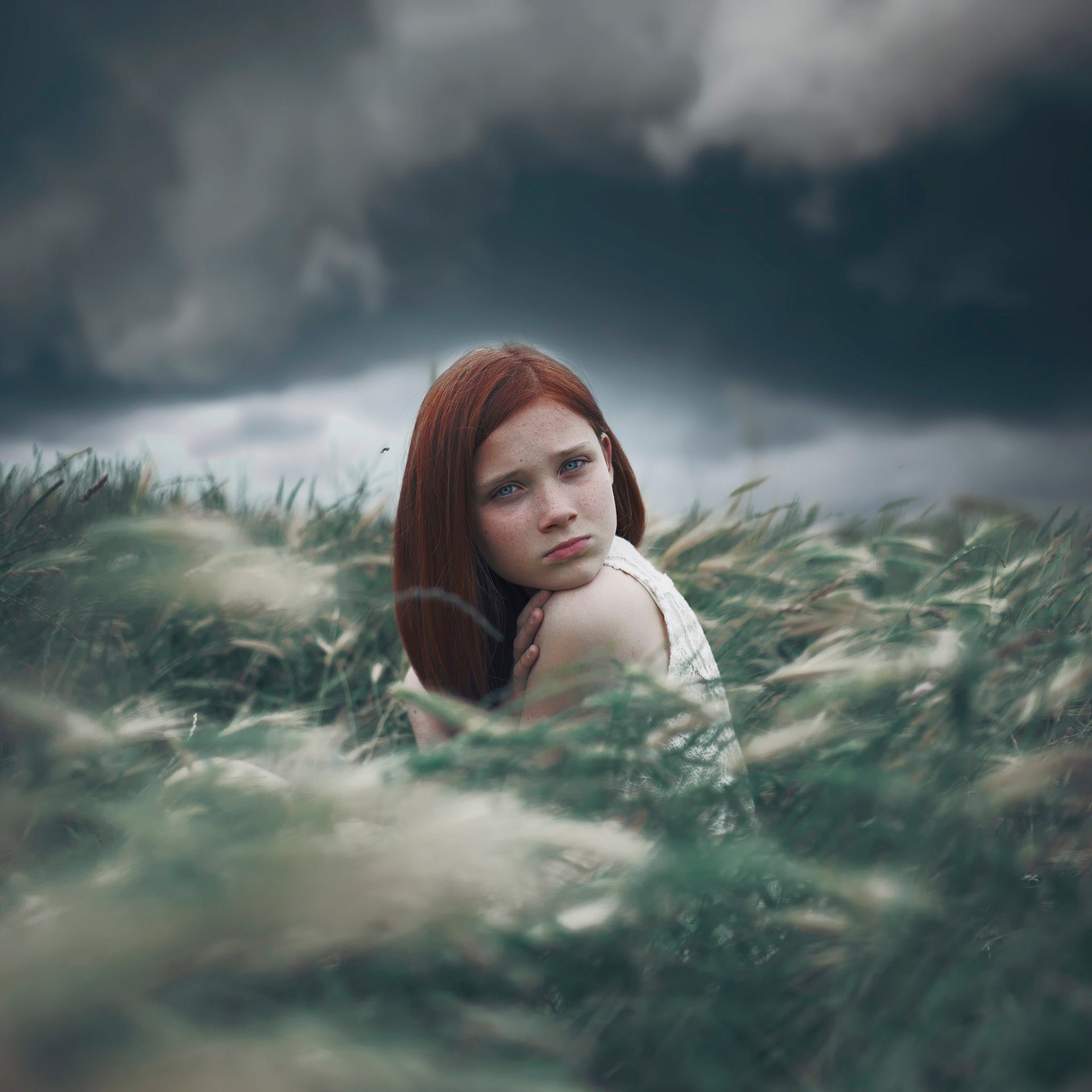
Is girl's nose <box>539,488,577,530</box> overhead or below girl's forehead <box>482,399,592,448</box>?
below

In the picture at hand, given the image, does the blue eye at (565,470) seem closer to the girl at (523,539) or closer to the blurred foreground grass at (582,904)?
the girl at (523,539)

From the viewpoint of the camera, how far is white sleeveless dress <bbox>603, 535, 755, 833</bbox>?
730 millimetres

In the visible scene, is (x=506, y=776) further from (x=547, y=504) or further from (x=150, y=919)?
(x=547, y=504)

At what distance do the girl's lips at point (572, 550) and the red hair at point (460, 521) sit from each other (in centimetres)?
14

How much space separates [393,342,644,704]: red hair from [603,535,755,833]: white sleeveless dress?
9.1 inches

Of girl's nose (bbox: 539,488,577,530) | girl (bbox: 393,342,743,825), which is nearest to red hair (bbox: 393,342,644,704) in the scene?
girl (bbox: 393,342,743,825)

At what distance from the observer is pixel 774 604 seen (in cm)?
164

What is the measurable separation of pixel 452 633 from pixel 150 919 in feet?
3.12

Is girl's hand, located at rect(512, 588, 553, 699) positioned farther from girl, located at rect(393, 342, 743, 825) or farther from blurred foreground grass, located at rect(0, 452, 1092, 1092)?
blurred foreground grass, located at rect(0, 452, 1092, 1092)

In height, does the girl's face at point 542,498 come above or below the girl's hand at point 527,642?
above

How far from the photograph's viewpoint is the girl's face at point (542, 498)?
1213 mm

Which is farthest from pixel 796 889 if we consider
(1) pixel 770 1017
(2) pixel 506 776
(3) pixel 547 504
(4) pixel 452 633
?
(4) pixel 452 633

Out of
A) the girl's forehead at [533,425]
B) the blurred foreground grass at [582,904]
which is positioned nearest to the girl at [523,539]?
the girl's forehead at [533,425]

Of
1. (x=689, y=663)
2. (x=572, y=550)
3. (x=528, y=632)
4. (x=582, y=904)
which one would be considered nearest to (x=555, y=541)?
(x=572, y=550)
